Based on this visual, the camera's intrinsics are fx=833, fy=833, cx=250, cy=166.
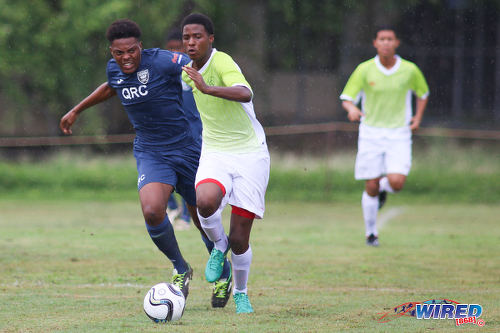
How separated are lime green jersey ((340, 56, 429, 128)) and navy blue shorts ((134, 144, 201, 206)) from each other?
13.6ft

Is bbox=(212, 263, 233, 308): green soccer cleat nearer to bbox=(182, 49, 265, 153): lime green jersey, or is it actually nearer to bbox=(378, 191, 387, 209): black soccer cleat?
bbox=(182, 49, 265, 153): lime green jersey

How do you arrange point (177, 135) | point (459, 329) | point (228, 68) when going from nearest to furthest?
point (459, 329), point (228, 68), point (177, 135)

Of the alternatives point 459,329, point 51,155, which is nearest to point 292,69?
point 51,155

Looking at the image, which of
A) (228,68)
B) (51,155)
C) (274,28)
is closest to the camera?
(228,68)

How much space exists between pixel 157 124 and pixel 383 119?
15.0ft

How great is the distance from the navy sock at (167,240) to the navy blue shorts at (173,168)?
0.34 m

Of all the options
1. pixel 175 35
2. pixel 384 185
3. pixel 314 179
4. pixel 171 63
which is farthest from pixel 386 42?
pixel 314 179

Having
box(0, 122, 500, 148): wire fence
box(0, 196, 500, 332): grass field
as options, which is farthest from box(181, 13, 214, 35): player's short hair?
box(0, 122, 500, 148): wire fence

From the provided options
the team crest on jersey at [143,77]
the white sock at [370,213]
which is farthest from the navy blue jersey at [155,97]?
the white sock at [370,213]

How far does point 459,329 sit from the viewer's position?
5.30 metres

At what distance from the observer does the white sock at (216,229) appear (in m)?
6.08

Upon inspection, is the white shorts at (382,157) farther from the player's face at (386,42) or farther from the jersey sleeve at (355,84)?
the player's face at (386,42)

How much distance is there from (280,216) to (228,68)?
8708 millimetres

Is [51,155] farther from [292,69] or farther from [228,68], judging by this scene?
[228,68]
